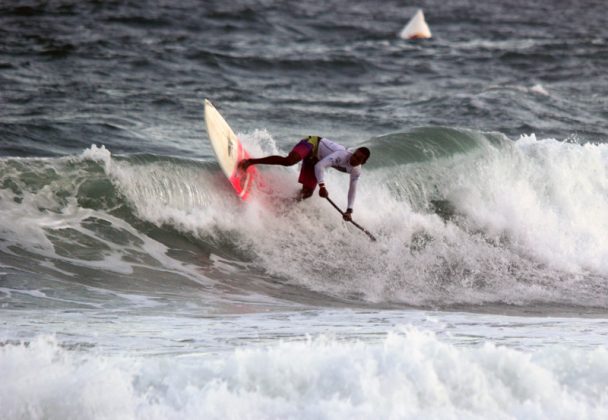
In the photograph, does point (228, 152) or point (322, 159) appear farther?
point (228, 152)

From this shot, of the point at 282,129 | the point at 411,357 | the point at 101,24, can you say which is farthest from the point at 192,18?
A: the point at 411,357

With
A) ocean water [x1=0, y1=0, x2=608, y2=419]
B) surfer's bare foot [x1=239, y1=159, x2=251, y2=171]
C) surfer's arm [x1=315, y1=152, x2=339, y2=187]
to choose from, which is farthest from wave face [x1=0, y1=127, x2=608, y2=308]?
surfer's arm [x1=315, y1=152, x2=339, y2=187]

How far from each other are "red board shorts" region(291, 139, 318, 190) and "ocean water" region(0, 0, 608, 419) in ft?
1.52

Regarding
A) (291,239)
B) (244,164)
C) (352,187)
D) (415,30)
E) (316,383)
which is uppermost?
(415,30)

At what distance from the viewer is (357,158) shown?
12094 millimetres

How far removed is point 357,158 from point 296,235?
4.60 feet

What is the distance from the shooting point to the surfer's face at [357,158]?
474 inches

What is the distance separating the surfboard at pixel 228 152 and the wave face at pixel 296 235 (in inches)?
9.6

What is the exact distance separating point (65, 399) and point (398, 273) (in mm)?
5883

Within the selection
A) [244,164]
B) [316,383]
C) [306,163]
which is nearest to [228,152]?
[244,164]

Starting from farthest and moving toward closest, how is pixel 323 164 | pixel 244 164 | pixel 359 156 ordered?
pixel 244 164 < pixel 323 164 < pixel 359 156

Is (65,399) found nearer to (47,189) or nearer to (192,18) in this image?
(47,189)

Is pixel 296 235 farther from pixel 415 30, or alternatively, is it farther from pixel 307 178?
pixel 415 30

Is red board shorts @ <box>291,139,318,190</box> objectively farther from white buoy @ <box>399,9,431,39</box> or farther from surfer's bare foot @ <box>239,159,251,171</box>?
white buoy @ <box>399,9,431,39</box>
